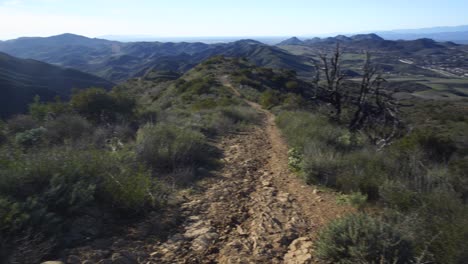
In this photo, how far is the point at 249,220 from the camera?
496 centimetres

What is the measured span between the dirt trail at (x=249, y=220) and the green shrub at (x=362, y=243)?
34 cm

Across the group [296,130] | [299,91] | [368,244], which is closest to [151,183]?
[368,244]

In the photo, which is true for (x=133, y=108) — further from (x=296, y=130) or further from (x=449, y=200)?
(x=449, y=200)

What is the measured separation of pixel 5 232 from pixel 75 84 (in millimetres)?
80087

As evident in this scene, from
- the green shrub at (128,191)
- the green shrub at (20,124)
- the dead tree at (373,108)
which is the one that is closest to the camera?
the green shrub at (128,191)

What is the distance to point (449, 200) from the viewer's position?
423 centimetres

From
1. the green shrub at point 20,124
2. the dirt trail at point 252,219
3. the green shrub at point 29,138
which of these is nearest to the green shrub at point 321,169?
the dirt trail at point 252,219

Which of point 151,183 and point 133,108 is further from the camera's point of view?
point 133,108

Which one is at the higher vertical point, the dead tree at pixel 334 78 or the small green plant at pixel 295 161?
the dead tree at pixel 334 78

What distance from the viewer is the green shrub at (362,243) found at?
3.37m

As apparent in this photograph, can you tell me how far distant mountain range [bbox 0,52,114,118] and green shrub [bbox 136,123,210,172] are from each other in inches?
1256

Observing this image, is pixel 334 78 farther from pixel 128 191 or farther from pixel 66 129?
pixel 128 191

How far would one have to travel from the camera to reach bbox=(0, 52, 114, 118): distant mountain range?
43.0 meters

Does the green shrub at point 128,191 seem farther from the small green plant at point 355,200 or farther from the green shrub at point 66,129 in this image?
the green shrub at point 66,129
